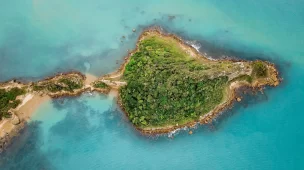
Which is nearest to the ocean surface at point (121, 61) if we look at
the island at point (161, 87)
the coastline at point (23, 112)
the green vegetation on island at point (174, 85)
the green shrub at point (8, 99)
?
the coastline at point (23, 112)

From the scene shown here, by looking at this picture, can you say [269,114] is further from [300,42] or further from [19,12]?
[19,12]

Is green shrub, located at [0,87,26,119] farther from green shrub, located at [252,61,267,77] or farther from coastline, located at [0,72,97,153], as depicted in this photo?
green shrub, located at [252,61,267,77]

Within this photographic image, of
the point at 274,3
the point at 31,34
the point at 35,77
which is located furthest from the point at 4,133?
the point at 274,3

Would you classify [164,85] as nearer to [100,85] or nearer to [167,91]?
[167,91]

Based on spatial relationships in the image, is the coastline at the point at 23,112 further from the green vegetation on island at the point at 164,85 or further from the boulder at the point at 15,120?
the green vegetation on island at the point at 164,85

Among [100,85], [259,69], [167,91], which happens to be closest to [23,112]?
[100,85]
